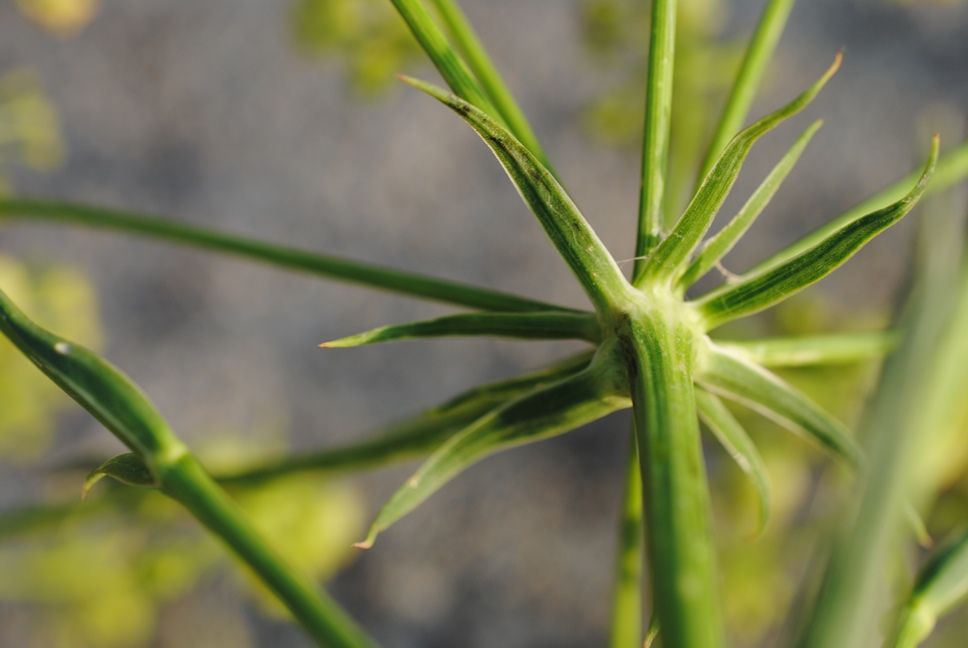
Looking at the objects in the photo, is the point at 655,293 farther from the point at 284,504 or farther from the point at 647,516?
the point at 284,504

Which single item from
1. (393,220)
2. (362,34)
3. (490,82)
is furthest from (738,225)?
(393,220)

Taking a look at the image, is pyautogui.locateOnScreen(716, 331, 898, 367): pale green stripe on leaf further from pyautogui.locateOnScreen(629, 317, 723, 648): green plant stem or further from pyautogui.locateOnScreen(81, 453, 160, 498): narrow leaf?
pyautogui.locateOnScreen(81, 453, 160, 498): narrow leaf

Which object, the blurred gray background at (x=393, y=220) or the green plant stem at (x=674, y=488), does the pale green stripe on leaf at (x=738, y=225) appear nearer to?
the green plant stem at (x=674, y=488)

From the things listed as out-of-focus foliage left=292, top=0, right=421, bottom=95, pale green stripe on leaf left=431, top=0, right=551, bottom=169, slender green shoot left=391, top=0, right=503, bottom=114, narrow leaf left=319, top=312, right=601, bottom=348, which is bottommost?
narrow leaf left=319, top=312, right=601, bottom=348

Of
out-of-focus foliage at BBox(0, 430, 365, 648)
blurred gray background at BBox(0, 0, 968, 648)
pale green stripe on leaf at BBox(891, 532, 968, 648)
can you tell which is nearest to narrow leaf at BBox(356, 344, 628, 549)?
pale green stripe on leaf at BBox(891, 532, 968, 648)

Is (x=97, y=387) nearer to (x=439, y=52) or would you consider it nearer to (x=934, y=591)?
(x=439, y=52)

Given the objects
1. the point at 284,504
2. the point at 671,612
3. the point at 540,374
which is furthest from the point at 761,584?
the point at 671,612
